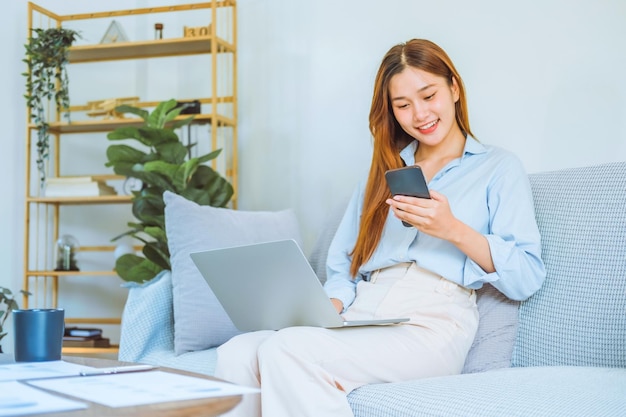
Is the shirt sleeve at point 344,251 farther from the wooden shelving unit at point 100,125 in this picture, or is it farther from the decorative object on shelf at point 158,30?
the decorative object on shelf at point 158,30

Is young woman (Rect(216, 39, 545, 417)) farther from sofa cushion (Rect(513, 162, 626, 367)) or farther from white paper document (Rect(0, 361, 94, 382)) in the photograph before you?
white paper document (Rect(0, 361, 94, 382))

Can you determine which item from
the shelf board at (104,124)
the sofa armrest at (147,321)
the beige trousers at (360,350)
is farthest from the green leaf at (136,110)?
the beige trousers at (360,350)

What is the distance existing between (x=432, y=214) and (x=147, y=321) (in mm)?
944

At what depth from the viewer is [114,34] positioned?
3797 millimetres

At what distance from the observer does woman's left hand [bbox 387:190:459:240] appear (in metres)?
1.71

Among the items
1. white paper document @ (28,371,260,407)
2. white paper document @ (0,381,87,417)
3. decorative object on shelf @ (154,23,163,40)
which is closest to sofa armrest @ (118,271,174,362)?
white paper document @ (28,371,260,407)

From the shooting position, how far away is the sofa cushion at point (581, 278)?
1.72m

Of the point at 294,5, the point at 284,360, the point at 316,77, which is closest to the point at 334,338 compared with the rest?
the point at 284,360

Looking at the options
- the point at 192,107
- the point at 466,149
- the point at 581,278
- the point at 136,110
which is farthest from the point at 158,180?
the point at 581,278

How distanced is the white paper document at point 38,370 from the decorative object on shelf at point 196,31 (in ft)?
8.56

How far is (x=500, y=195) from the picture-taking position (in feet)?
6.08

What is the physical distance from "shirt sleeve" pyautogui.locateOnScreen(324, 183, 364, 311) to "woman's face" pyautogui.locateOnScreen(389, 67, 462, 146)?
0.28 metres

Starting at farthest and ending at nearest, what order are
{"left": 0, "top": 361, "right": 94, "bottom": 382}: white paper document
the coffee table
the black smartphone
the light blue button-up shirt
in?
the light blue button-up shirt → the black smartphone → {"left": 0, "top": 361, "right": 94, "bottom": 382}: white paper document → the coffee table

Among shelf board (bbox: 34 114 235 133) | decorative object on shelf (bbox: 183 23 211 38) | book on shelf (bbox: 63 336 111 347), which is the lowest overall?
book on shelf (bbox: 63 336 111 347)
